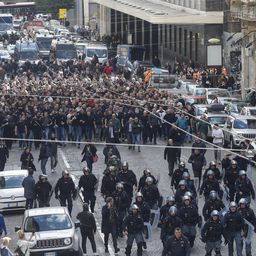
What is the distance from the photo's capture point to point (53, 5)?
124 m

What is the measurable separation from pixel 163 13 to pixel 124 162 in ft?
132

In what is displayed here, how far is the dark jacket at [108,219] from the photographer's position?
103ft

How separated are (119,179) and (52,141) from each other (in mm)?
7620

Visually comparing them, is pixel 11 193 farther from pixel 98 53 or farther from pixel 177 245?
pixel 98 53

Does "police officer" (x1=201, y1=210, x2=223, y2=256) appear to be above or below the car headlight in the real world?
above

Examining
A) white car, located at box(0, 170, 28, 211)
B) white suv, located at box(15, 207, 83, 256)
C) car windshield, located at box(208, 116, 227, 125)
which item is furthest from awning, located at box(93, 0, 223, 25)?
white suv, located at box(15, 207, 83, 256)

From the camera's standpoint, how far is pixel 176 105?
165 feet

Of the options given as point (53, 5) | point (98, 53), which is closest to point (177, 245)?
point (98, 53)

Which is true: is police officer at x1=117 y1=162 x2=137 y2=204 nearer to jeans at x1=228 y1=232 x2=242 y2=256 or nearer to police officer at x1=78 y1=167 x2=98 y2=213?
police officer at x1=78 y1=167 x2=98 y2=213

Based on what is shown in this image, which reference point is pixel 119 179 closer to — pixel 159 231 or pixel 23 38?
pixel 159 231

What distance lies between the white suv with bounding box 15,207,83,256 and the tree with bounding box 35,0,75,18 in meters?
91.1

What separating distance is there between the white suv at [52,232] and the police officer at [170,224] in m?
1.71

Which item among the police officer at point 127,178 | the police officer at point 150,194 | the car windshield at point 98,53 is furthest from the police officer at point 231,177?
the car windshield at point 98,53

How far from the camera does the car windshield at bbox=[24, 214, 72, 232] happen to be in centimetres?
3125
